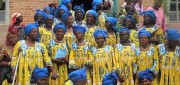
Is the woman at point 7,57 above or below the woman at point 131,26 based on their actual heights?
below

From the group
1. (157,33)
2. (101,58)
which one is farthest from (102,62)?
(157,33)

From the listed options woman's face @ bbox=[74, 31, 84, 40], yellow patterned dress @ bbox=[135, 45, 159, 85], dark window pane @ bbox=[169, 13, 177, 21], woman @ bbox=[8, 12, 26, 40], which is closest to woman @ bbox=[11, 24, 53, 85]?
woman's face @ bbox=[74, 31, 84, 40]

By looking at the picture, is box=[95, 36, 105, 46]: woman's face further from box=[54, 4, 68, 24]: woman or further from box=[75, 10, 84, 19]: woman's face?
box=[54, 4, 68, 24]: woman

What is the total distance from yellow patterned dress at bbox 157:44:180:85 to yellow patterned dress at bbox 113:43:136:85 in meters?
0.57

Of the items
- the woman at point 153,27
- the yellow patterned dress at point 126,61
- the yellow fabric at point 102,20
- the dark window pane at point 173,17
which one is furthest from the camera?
Answer: the dark window pane at point 173,17

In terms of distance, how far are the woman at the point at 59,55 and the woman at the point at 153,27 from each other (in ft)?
5.02

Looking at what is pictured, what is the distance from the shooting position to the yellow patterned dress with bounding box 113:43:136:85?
30.3ft

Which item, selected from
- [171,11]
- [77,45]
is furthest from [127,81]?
[171,11]

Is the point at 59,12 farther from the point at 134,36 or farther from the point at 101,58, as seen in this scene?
the point at 101,58

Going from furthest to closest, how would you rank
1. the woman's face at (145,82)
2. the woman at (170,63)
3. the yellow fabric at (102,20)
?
1. the yellow fabric at (102,20)
2. the woman at (170,63)
3. the woman's face at (145,82)

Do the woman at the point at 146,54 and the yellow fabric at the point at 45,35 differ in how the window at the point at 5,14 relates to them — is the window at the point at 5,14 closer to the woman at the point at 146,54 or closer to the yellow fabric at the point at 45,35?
the yellow fabric at the point at 45,35

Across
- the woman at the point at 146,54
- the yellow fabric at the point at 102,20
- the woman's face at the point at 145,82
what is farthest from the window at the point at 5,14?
the woman's face at the point at 145,82

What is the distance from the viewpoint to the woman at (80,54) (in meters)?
9.24

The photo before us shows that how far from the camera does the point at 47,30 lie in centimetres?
977
